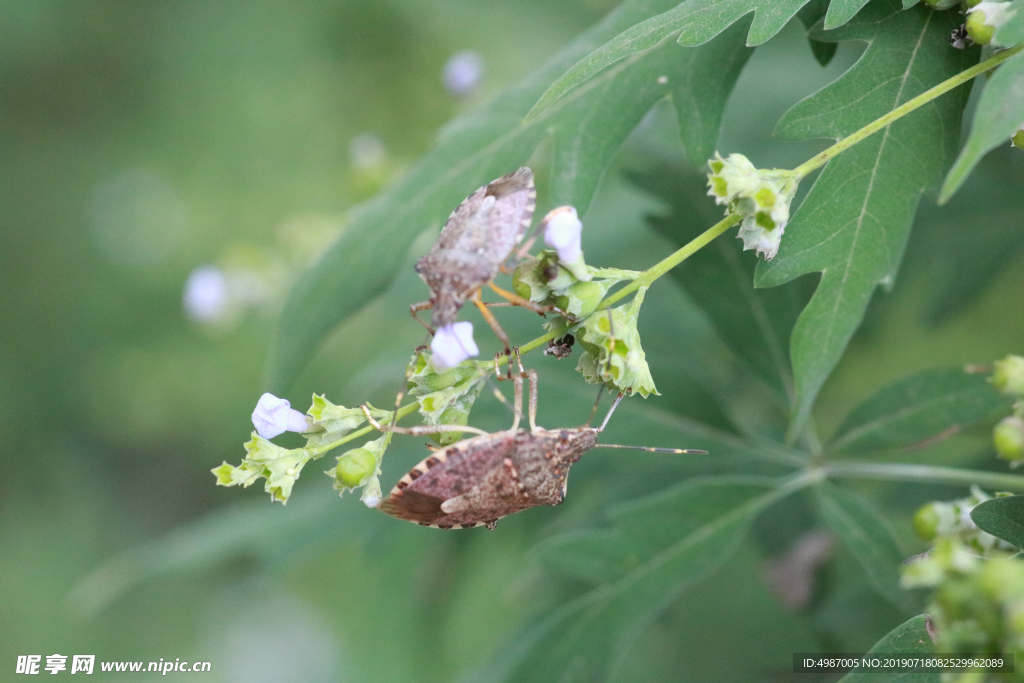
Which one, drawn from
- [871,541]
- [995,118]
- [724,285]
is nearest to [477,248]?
[995,118]

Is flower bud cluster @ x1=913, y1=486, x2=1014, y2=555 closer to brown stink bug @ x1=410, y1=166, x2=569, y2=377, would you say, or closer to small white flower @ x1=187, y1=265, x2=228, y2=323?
brown stink bug @ x1=410, y1=166, x2=569, y2=377

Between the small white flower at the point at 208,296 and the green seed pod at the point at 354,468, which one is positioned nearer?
the green seed pod at the point at 354,468

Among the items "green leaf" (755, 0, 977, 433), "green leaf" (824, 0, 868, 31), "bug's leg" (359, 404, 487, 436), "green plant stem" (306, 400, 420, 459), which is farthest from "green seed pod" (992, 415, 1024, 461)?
"green plant stem" (306, 400, 420, 459)

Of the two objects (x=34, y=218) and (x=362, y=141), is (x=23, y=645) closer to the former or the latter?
(x=34, y=218)

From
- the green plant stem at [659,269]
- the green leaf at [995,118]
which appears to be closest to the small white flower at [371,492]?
the green plant stem at [659,269]

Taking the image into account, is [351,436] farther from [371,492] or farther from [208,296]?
[208,296]

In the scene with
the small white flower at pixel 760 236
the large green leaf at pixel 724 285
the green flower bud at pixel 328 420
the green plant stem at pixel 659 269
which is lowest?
the green flower bud at pixel 328 420

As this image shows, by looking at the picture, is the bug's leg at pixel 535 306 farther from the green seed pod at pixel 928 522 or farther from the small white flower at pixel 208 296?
the small white flower at pixel 208 296
